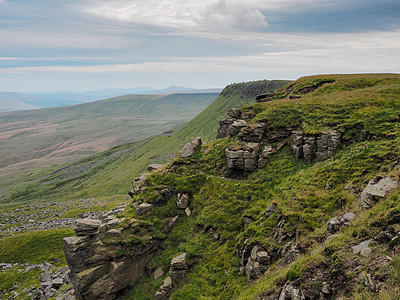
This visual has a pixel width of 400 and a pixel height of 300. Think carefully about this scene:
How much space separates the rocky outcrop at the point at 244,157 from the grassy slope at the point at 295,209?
5.79 feet

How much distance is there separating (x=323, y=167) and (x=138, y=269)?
28.6m

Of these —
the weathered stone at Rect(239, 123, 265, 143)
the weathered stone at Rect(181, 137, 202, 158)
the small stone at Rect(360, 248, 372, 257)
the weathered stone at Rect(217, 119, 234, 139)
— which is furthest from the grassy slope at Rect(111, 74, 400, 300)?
the weathered stone at Rect(217, 119, 234, 139)

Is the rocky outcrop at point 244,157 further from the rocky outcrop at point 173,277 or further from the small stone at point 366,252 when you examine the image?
the small stone at point 366,252

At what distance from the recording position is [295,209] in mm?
24594

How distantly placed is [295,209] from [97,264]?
2572 cm

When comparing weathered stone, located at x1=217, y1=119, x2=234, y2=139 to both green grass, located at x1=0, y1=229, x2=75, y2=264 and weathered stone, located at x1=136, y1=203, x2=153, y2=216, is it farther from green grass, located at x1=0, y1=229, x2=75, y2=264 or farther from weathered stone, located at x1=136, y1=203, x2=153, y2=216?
green grass, located at x1=0, y1=229, x2=75, y2=264

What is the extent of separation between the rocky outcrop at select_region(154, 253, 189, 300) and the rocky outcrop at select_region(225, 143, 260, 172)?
16.5 m

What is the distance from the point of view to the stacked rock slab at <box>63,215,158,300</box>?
2870 centimetres

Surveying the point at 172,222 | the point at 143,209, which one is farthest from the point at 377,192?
the point at 143,209

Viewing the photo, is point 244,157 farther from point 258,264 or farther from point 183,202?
point 258,264

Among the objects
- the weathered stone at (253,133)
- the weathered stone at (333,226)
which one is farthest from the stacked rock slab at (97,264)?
the weathered stone at (333,226)

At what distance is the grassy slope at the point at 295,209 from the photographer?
48.1 feet

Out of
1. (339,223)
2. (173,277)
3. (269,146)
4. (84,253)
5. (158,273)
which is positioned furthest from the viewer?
(269,146)

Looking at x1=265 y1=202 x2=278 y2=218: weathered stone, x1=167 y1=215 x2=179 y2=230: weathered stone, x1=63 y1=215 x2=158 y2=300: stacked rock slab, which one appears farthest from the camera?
x1=167 y1=215 x2=179 y2=230: weathered stone
